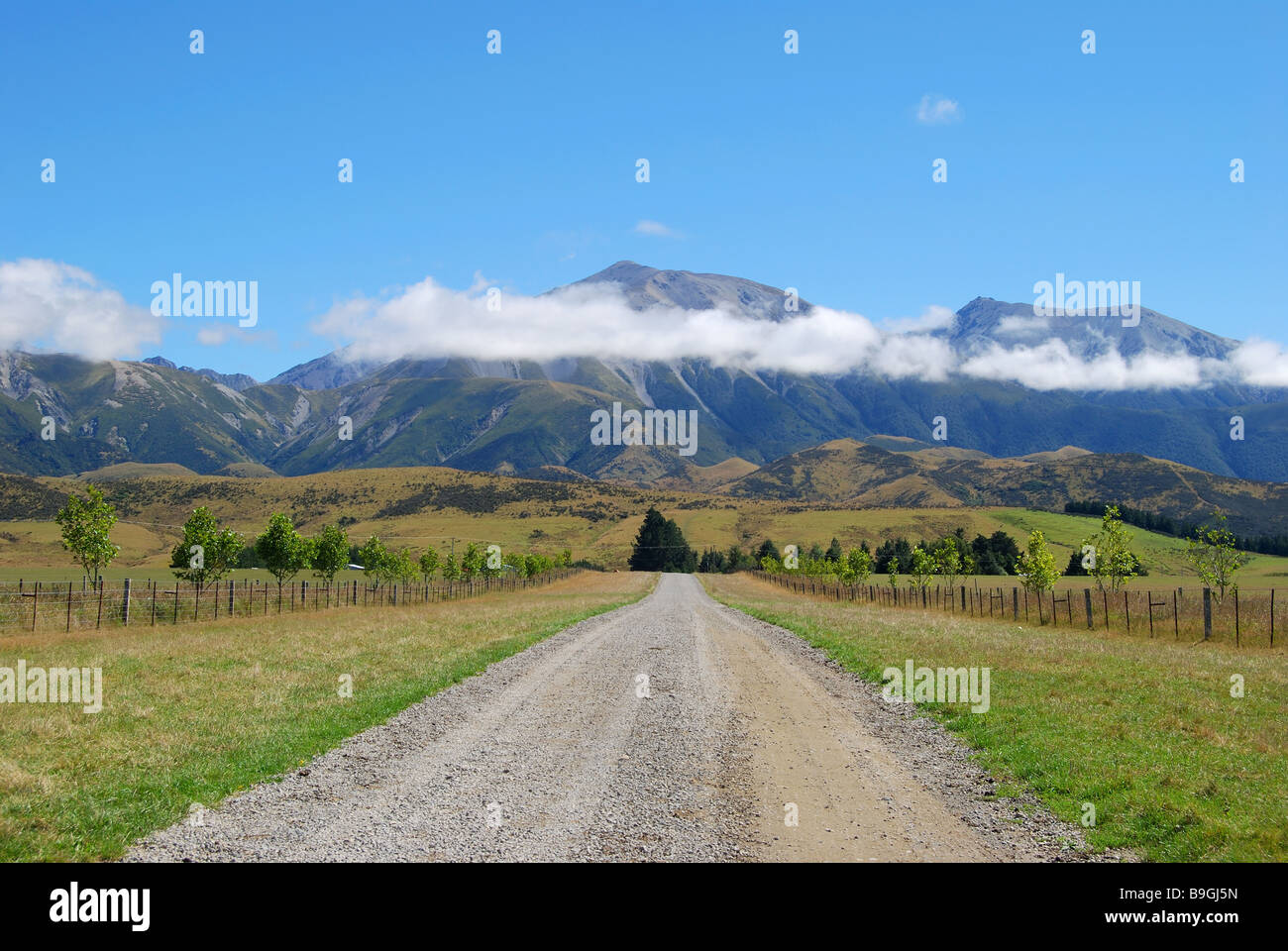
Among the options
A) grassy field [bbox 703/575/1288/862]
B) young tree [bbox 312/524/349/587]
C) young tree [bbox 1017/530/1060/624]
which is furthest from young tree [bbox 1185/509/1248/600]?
young tree [bbox 312/524/349/587]

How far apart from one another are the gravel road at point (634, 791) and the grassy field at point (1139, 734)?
70 centimetres

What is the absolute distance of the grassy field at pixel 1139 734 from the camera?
852 cm

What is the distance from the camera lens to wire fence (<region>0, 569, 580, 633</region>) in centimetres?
3036

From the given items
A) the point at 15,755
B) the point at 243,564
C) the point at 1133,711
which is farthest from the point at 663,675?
the point at 243,564

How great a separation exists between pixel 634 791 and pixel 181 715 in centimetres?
828

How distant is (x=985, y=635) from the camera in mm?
28828

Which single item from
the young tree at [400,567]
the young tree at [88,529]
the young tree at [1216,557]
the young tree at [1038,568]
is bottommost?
the young tree at [400,567]

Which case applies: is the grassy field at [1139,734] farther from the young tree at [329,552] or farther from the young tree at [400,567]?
the young tree at [400,567]

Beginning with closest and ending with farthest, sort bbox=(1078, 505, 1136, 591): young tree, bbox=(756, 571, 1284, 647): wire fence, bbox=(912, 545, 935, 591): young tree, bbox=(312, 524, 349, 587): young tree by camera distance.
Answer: bbox=(756, 571, 1284, 647): wire fence
bbox=(1078, 505, 1136, 591): young tree
bbox=(312, 524, 349, 587): young tree
bbox=(912, 545, 935, 591): young tree

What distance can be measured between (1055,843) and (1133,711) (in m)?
7.40

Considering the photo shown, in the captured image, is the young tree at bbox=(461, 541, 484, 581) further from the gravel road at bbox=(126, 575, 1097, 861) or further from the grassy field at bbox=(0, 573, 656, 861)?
the gravel road at bbox=(126, 575, 1097, 861)

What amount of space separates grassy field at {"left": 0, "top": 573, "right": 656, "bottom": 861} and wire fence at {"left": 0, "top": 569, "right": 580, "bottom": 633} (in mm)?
1972

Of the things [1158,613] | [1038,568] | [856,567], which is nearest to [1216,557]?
[1038,568]

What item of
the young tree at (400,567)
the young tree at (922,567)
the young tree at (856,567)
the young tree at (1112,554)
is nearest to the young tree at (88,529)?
the young tree at (400,567)
